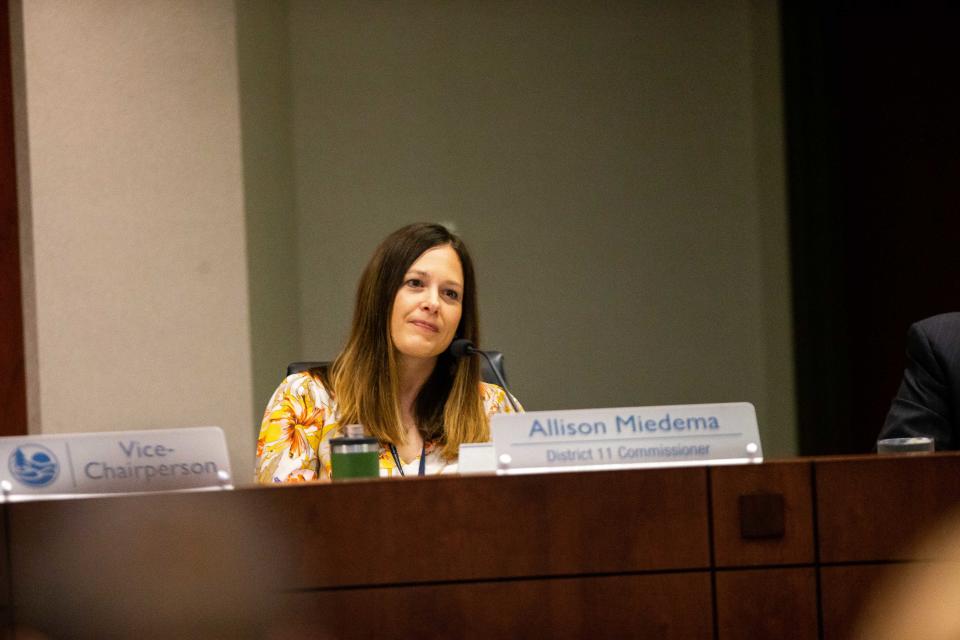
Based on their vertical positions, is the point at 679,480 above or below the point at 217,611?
above

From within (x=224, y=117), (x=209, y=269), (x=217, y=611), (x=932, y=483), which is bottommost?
(x=217, y=611)

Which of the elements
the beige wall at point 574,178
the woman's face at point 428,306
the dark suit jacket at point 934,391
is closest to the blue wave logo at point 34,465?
the woman's face at point 428,306

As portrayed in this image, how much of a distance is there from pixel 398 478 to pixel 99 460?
17.1 inches

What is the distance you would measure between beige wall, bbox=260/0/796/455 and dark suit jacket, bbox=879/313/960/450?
1.93 metres

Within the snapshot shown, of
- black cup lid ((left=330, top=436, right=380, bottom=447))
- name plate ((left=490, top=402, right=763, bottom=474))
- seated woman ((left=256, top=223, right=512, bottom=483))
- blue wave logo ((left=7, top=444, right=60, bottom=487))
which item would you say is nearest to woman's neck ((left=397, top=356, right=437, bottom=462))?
seated woman ((left=256, top=223, right=512, bottom=483))

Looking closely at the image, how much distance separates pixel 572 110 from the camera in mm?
4336

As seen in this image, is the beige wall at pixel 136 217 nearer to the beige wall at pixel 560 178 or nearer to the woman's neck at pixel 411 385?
the beige wall at pixel 560 178

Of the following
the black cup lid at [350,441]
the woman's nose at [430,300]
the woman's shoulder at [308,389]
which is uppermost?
the woman's nose at [430,300]

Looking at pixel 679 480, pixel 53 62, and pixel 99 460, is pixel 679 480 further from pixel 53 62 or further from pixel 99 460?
pixel 53 62

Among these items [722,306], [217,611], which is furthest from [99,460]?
[722,306]

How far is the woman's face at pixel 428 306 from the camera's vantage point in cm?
253

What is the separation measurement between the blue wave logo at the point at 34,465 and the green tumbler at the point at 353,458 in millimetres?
427

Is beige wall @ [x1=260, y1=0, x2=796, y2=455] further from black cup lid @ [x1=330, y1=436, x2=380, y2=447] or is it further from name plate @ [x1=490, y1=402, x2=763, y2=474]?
name plate @ [x1=490, y1=402, x2=763, y2=474]

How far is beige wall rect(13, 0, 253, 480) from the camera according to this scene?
3508mm
